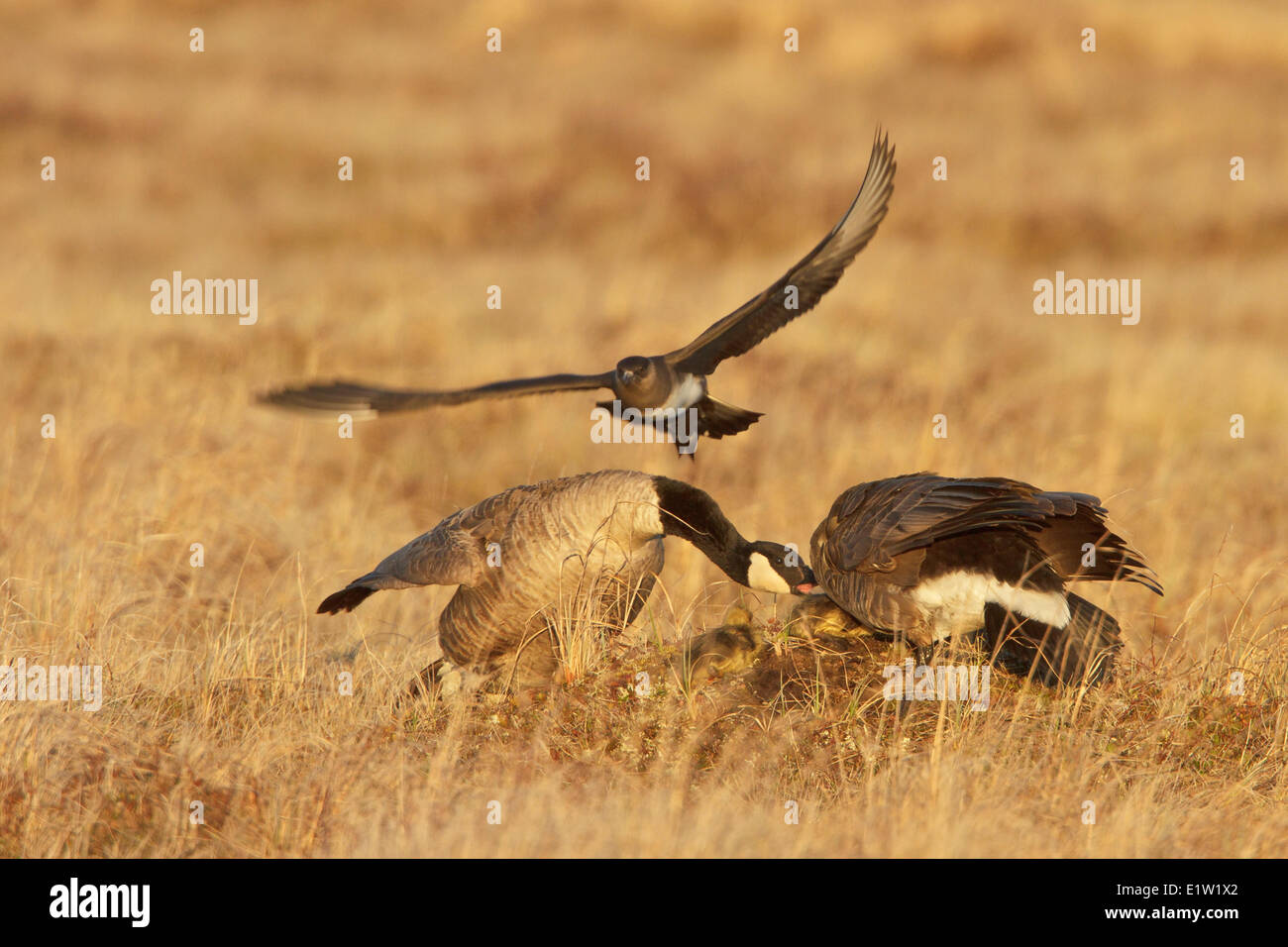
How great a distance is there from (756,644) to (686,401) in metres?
1.42

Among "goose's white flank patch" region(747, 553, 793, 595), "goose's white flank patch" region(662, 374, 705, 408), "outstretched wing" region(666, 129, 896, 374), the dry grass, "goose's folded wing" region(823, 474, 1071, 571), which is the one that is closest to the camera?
the dry grass

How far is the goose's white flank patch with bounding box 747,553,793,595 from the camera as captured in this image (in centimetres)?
586

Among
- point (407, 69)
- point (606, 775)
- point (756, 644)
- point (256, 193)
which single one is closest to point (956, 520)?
point (756, 644)

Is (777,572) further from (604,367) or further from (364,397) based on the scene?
(604,367)

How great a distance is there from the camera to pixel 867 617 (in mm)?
5590

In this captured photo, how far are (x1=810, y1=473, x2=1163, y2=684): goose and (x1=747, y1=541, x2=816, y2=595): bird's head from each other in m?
0.14

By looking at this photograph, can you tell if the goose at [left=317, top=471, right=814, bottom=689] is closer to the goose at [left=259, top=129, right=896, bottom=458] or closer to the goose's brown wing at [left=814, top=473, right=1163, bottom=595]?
the goose's brown wing at [left=814, top=473, right=1163, bottom=595]

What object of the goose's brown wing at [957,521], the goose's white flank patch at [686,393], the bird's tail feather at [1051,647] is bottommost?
the bird's tail feather at [1051,647]

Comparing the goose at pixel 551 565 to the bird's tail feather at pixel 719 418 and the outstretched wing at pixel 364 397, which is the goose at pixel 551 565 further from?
the bird's tail feather at pixel 719 418

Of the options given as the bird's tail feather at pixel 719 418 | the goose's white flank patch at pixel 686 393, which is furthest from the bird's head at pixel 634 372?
the bird's tail feather at pixel 719 418

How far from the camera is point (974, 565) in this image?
553 cm

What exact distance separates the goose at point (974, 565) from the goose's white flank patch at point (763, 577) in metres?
0.18

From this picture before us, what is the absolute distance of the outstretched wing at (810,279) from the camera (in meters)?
6.45

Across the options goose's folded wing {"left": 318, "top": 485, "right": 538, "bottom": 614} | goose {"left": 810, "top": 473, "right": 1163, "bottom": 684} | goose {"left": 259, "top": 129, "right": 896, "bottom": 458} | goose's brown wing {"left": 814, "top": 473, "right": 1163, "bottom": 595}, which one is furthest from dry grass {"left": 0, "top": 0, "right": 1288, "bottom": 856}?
goose {"left": 259, "top": 129, "right": 896, "bottom": 458}
